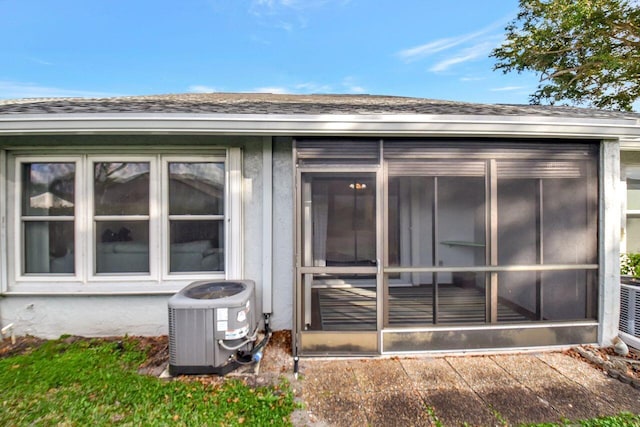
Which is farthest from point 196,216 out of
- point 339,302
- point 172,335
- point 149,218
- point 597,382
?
point 597,382

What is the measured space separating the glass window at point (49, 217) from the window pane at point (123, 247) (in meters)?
0.38

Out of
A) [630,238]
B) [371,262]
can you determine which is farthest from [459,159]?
[630,238]

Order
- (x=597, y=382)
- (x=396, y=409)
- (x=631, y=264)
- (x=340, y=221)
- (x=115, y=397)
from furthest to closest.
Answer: (x=631, y=264)
(x=340, y=221)
(x=597, y=382)
(x=115, y=397)
(x=396, y=409)

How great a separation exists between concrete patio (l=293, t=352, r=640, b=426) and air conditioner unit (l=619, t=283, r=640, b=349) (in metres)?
0.93

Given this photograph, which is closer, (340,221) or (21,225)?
(340,221)

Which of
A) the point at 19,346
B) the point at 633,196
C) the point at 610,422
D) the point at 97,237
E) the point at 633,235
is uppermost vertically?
the point at 633,196

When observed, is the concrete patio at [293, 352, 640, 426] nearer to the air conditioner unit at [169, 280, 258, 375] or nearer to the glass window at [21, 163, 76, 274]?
the air conditioner unit at [169, 280, 258, 375]

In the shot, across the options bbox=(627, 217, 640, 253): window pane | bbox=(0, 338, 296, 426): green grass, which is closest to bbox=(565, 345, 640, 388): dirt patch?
bbox=(627, 217, 640, 253): window pane

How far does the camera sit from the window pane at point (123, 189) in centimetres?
369

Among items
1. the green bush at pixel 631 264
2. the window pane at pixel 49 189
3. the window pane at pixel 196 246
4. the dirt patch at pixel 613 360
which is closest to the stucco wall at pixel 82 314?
the window pane at pixel 196 246

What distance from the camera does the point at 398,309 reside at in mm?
3527

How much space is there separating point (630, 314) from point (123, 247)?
6572mm

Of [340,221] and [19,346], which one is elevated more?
[340,221]

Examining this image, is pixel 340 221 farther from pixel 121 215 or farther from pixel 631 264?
pixel 631 264
